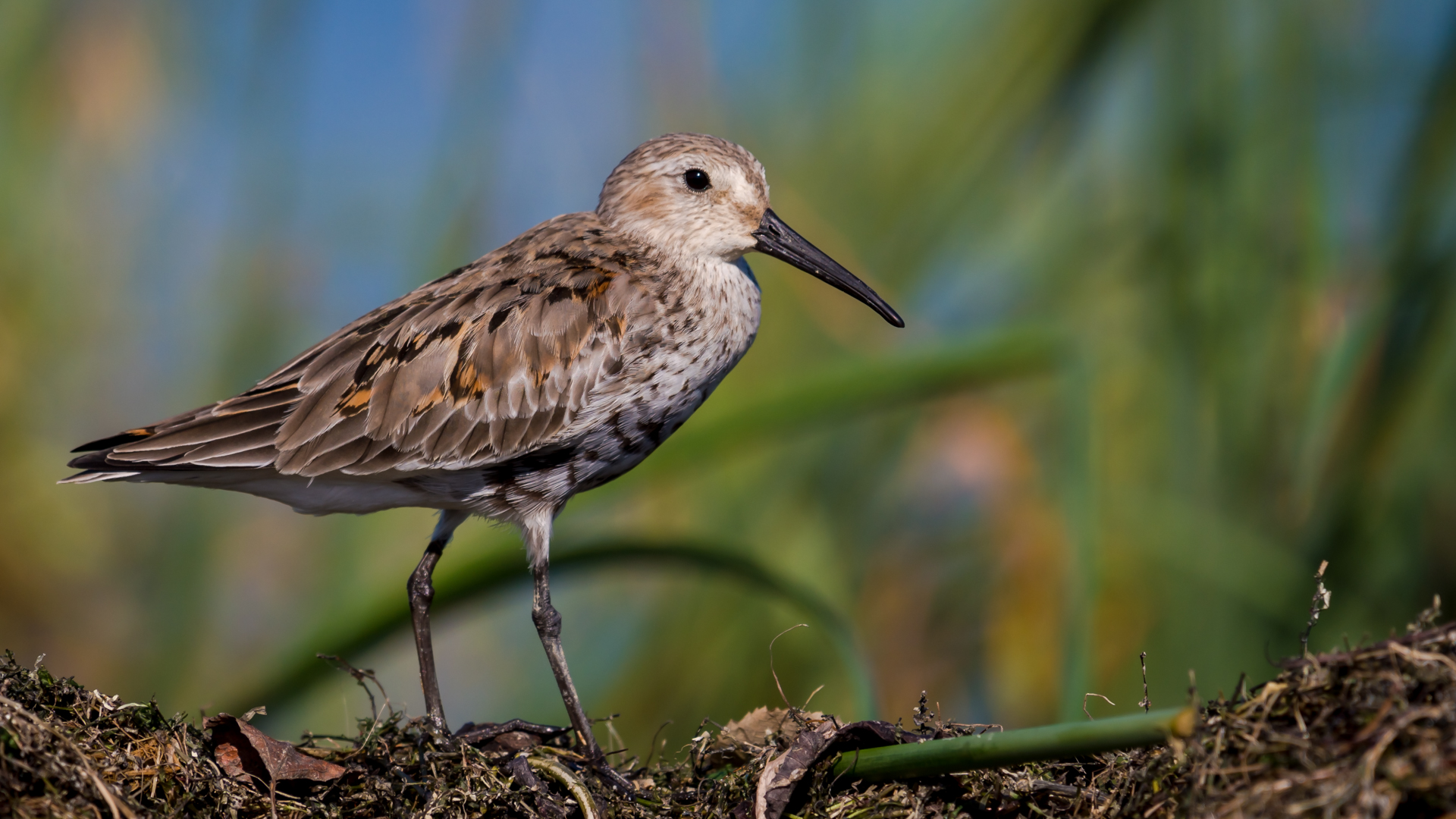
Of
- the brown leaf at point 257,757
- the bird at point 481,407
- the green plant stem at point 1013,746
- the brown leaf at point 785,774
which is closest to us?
the green plant stem at point 1013,746

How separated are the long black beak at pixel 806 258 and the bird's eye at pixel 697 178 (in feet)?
0.69

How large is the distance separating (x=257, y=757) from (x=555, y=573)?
1.28 metres

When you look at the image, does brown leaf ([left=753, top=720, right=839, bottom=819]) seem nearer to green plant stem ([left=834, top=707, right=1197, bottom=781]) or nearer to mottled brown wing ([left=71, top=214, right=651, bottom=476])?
green plant stem ([left=834, top=707, right=1197, bottom=781])

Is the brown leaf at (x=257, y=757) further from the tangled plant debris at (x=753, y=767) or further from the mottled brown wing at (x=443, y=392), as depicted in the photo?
the mottled brown wing at (x=443, y=392)

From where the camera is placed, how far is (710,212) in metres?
3.52

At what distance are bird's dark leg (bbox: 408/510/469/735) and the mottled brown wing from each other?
1.29 feet

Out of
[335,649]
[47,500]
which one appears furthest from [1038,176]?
[47,500]

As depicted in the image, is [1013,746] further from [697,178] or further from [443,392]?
[697,178]

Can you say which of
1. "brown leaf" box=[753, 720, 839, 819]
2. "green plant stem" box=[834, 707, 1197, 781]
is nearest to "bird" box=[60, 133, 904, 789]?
"brown leaf" box=[753, 720, 839, 819]

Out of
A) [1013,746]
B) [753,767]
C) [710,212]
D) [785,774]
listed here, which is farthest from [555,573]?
[1013,746]

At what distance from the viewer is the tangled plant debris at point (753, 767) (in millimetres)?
1408

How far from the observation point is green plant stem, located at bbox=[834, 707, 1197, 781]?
1363 mm

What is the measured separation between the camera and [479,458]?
309 cm

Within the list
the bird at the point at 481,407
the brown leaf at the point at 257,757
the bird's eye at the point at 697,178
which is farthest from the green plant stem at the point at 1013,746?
the bird's eye at the point at 697,178
